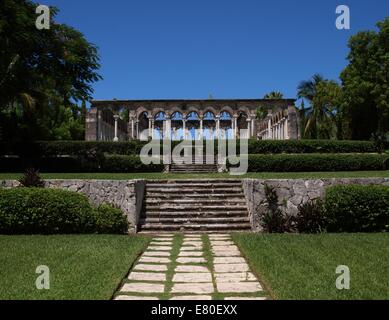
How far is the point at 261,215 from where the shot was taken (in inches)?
462

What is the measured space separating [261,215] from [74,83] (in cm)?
1457

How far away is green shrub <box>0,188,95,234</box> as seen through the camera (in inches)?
420

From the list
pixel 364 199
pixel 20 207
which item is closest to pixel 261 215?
pixel 364 199

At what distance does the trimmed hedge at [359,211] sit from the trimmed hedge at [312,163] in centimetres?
954

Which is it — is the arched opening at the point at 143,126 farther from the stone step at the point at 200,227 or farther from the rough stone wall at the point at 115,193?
the stone step at the point at 200,227

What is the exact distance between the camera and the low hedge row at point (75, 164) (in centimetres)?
2117

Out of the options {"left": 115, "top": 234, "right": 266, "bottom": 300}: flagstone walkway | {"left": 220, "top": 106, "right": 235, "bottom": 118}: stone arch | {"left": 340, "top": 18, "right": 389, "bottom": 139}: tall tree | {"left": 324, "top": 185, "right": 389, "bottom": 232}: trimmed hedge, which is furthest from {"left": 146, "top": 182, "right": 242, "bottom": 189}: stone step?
{"left": 220, "top": 106, "right": 235, "bottom": 118}: stone arch

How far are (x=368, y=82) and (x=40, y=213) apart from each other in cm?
2814

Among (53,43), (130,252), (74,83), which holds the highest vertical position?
(53,43)

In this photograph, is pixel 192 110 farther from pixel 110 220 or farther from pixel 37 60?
pixel 110 220

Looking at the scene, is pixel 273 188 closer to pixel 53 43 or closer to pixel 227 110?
pixel 53 43

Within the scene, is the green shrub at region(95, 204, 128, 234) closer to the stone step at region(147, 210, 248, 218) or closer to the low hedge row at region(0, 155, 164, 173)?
the stone step at region(147, 210, 248, 218)

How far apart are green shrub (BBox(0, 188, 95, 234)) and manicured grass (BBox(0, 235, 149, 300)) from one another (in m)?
0.65

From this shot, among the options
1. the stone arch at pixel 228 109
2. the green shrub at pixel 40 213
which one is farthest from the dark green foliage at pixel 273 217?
the stone arch at pixel 228 109
